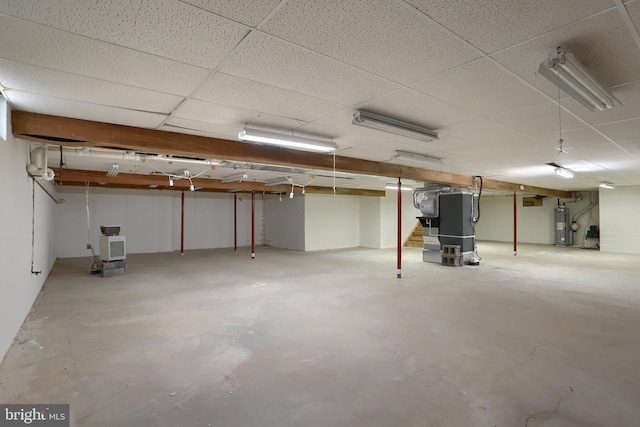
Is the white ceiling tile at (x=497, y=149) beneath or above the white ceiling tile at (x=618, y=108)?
above

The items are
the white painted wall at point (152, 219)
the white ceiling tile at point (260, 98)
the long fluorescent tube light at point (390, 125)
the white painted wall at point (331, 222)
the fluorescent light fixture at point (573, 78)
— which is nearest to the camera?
the fluorescent light fixture at point (573, 78)

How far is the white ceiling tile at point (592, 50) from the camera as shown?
1507mm

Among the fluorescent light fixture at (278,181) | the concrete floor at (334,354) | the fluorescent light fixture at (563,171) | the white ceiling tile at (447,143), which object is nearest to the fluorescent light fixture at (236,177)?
the fluorescent light fixture at (278,181)

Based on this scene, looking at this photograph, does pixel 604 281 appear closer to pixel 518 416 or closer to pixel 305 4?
pixel 518 416

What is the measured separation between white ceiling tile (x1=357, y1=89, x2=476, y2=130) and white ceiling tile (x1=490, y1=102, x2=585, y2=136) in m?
0.35

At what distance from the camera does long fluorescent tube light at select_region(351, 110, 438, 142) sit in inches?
106

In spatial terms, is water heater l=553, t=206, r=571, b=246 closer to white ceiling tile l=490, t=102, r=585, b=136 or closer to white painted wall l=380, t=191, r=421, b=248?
white painted wall l=380, t=191, r=421, b=248

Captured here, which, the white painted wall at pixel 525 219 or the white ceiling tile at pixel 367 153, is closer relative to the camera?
the white ceiling tile at pixel 367 153

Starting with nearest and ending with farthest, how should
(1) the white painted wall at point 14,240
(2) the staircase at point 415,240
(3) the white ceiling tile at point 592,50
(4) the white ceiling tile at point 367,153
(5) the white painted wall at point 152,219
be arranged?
(3) the white ceiling tile at point 592,50 < (1) the white painted wall at point 14,240 < (4) the white ceiling tile at point 367,153 < (5) the white painted wall at point 152,219 < (2) the staircase at point 415,240

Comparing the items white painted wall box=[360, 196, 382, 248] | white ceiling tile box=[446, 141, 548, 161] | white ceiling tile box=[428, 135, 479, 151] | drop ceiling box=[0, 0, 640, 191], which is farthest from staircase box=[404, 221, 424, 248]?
drop ceiling box=[0, 0, 640, 191]

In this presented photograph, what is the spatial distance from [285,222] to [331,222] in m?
1.68

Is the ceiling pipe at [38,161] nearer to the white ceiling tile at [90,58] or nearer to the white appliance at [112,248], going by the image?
the white appliance at [112,248]

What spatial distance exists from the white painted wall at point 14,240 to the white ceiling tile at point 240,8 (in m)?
2.22

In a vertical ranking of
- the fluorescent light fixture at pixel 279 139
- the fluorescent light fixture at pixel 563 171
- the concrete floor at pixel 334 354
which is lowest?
the concrete floor at pixel 334 354
